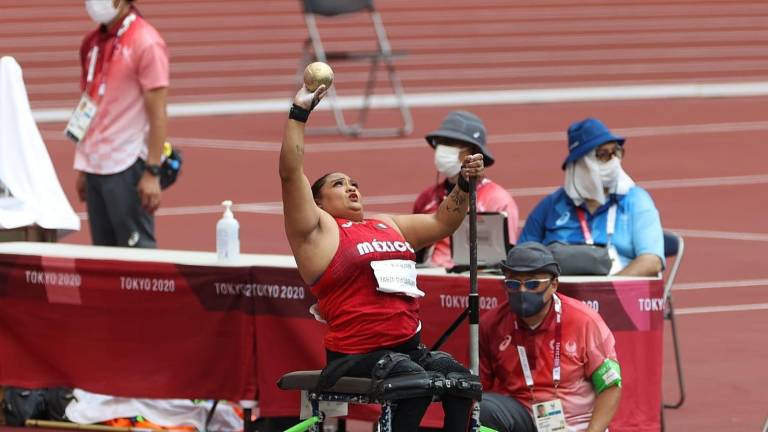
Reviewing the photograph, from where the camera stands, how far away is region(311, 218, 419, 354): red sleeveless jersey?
6.19 m

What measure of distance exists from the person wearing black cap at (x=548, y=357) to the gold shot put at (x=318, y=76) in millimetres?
1447

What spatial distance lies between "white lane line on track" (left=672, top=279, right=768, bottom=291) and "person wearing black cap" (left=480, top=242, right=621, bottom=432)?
444 cm

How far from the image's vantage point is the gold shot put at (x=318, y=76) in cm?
581

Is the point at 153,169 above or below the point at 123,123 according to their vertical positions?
below

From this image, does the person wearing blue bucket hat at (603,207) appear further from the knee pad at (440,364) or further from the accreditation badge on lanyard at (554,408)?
the knee pad at (440,364)

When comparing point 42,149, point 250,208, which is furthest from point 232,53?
point 42,149

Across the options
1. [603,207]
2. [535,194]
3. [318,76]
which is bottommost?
[535,194]

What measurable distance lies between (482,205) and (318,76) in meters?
2.43

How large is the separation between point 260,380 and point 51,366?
1163 millimetres

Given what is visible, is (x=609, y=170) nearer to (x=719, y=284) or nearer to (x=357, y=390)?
(x=357, y=390)

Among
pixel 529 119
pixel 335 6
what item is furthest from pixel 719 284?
pixel 529 119

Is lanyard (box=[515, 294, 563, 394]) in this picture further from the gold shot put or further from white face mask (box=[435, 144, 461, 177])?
the gold shot put

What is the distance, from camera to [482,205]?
809cm

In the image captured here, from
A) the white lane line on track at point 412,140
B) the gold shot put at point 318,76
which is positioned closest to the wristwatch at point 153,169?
the gold shot put at point 318,76
